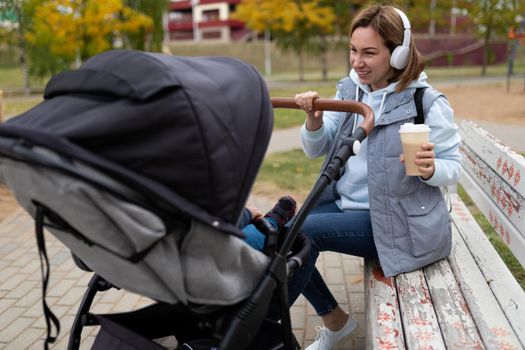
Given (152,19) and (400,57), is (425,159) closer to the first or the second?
(400,57)

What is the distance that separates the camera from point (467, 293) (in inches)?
89.4

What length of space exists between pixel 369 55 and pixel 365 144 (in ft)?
1.38

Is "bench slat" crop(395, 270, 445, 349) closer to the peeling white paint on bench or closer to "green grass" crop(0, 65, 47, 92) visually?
the peeling white paint on bench

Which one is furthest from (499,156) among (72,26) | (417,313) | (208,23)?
(208,23)

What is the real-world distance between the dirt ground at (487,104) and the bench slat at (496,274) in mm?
4925

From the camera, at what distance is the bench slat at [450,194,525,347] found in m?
2.09

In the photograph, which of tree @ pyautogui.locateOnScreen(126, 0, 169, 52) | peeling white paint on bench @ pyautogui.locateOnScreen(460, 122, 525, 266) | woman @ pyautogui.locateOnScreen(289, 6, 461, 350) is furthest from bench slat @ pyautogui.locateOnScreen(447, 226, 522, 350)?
tree @ pyautogui.locateOnScreen(126, 0, 169, 52)

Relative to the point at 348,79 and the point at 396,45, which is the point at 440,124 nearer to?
the point at 396,45

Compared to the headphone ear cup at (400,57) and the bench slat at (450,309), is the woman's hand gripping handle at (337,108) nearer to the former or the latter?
the headphone ear cup at (400,57)

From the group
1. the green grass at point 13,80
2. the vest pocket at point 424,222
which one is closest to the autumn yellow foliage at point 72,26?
the green grass at point 13,80

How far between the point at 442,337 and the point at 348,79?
142cm

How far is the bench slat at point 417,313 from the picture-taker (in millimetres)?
Result: 1942

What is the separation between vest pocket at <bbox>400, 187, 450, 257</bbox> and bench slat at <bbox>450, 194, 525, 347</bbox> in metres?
0.27

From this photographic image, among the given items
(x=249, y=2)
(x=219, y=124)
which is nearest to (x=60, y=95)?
(x=219, y=124)
